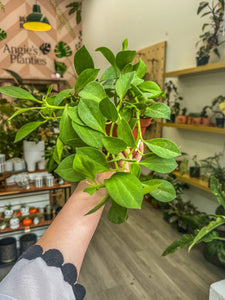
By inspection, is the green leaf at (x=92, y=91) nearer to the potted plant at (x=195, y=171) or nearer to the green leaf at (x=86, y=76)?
the green leaf at (x=86, y=76)

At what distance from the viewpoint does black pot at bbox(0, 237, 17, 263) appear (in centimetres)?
195

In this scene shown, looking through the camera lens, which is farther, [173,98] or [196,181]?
[173,98]

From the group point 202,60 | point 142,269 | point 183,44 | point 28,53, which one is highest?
point 28,53

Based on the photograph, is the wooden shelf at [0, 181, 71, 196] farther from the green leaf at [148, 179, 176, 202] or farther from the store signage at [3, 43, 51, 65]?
the store signage at [3, 43, 51, 65]

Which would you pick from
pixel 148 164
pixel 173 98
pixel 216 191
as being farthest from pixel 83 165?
pixel 173 98

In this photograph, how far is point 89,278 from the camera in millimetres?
1914

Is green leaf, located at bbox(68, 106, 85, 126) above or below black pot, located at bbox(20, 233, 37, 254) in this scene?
above

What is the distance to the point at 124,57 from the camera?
443 mm

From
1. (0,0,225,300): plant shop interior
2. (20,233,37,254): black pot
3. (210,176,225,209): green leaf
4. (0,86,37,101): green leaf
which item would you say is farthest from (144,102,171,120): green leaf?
(20,233,37,254): black pot

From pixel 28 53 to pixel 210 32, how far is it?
4101 mm

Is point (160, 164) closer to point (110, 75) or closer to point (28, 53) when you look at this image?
point (110, 75)

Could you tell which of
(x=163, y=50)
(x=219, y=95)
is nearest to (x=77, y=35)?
(x=163, y=50)

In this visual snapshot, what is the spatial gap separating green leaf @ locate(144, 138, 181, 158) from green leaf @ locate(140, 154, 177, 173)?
0.02 m

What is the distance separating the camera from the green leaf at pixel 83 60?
42cm
